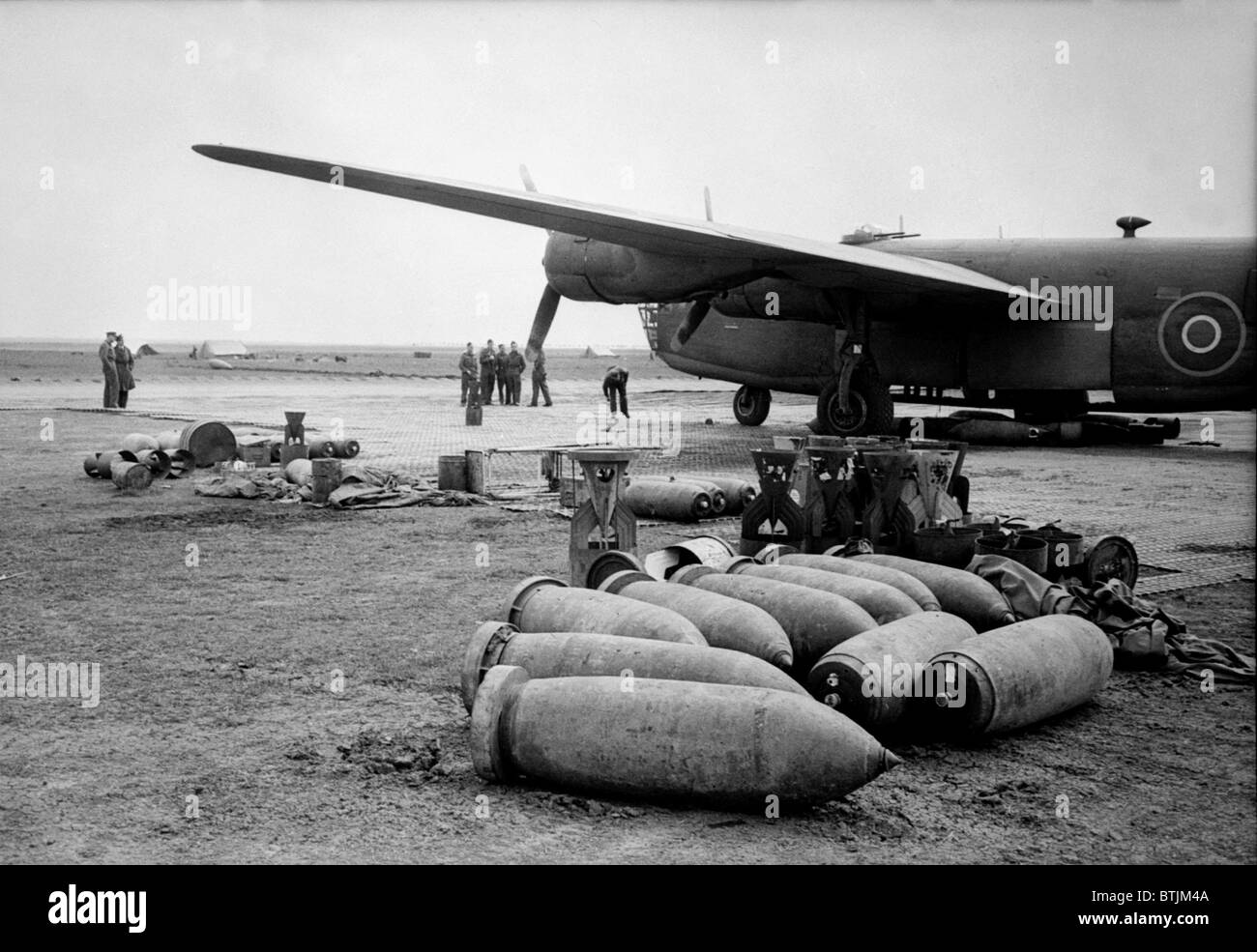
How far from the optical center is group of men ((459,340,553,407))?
29469mm

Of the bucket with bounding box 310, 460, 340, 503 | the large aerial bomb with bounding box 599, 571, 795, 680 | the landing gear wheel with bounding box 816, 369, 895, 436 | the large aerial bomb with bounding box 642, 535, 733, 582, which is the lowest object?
the large aerial bomb with bounding box 599, 571, 795, 680

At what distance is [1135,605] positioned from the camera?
6.68 meters

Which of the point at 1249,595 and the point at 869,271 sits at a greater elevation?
the point at 869,271

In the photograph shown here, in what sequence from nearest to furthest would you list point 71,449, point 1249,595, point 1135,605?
point 1135,605
point 1249,595
point 71,449

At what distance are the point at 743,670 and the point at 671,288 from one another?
35.9 ft

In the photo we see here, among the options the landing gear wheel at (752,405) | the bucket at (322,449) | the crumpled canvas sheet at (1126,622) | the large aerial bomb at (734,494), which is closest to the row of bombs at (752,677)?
the crumpled canvas sheet at (1126,622)

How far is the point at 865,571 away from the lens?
6621mm

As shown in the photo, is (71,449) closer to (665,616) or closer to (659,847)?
(665,616)

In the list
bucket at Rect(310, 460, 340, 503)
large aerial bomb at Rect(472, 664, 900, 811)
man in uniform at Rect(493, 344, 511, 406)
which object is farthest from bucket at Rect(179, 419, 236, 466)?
man in uniform at Rect(493, 344, 511, 406)

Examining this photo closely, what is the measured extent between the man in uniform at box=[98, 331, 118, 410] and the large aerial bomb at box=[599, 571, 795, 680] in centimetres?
2620

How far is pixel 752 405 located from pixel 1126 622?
16.9 meters

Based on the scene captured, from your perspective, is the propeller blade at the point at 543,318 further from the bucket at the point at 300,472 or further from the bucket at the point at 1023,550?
the bucket at the point at 1023,550

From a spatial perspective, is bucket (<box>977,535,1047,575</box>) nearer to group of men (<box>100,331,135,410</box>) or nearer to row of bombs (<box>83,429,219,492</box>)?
row of bombs (<box>83,429,219,492</box>)
